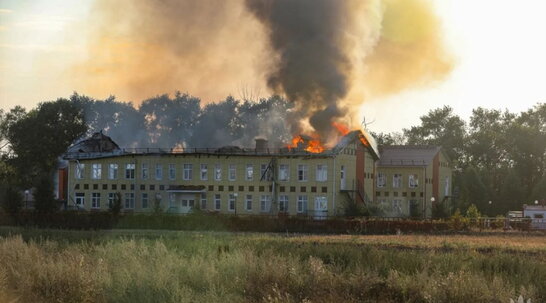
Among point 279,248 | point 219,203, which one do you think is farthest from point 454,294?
point 219,203

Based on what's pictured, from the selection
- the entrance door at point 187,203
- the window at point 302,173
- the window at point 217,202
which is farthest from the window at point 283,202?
the entrance door at point 187,203

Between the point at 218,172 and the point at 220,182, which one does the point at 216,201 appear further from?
the point at 218,172

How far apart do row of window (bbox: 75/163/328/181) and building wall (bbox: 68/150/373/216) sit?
0.67ft

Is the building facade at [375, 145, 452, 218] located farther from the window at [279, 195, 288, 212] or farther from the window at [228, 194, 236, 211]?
the window at [228, 194, 236, 211]

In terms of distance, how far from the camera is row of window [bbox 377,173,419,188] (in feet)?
Answer: 293

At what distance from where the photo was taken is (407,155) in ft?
301

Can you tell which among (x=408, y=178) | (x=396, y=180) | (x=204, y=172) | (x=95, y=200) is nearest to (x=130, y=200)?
(x=95, y=200)

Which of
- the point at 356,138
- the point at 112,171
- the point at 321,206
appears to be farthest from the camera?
the point at 112,171

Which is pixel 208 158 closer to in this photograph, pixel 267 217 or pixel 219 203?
pixel 219 203

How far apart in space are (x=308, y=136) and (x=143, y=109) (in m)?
46.0

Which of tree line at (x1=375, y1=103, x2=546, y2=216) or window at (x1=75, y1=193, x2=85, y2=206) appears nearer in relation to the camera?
window at (x1=75, y1=193, x2=85, y2=206)

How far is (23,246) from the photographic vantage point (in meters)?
34.8

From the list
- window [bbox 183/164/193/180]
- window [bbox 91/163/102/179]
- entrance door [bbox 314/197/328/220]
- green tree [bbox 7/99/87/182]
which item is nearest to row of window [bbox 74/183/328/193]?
entrance door [bbox 314/197/328/220]

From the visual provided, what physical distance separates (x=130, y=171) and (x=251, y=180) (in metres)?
12.6
